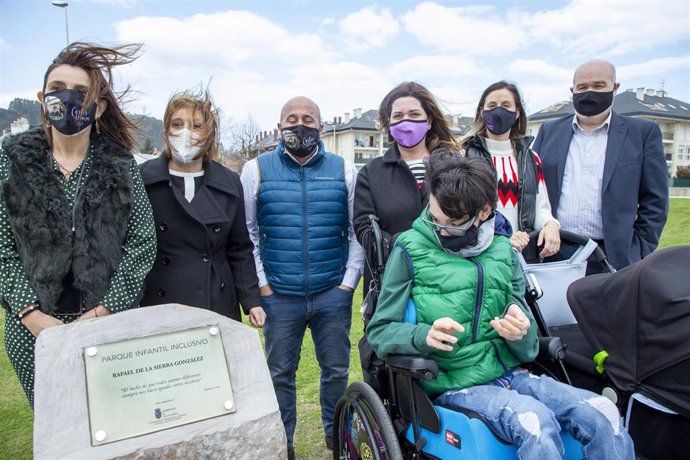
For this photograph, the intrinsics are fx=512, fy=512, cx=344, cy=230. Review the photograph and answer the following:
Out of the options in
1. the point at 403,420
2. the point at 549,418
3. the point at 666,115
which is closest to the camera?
the point at 549,418

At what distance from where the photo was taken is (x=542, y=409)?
1913mm

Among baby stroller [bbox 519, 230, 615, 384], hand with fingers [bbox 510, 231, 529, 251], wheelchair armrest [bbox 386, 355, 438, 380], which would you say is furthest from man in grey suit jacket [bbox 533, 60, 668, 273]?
wheelchair armrest [bbox 386, 355, 438, 380]

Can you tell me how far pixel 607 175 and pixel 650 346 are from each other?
154 cm

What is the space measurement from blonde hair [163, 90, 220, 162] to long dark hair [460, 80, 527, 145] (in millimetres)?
1525

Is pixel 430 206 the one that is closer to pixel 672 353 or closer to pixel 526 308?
pixel 526 308

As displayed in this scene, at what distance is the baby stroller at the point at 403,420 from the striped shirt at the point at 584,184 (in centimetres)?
139

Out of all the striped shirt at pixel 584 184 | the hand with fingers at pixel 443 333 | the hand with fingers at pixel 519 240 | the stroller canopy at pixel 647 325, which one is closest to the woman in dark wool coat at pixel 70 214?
the hand with fingers at pixel 443 333

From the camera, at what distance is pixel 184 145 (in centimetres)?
268

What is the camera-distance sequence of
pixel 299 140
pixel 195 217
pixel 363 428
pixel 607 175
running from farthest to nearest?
1. pixel 607 175
2. pixel 299 140
3. pixel 195 217
4. pixel 363 428

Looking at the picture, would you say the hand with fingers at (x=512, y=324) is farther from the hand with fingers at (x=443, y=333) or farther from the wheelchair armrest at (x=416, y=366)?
the wheelchair armrest at (x=416, y=366)

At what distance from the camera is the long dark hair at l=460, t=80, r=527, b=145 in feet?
10.6

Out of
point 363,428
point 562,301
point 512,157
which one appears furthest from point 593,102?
point 363,428

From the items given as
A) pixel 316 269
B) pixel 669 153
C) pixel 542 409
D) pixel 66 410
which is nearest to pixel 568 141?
pixel 316 269

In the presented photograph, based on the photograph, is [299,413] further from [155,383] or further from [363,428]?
[155,383]
